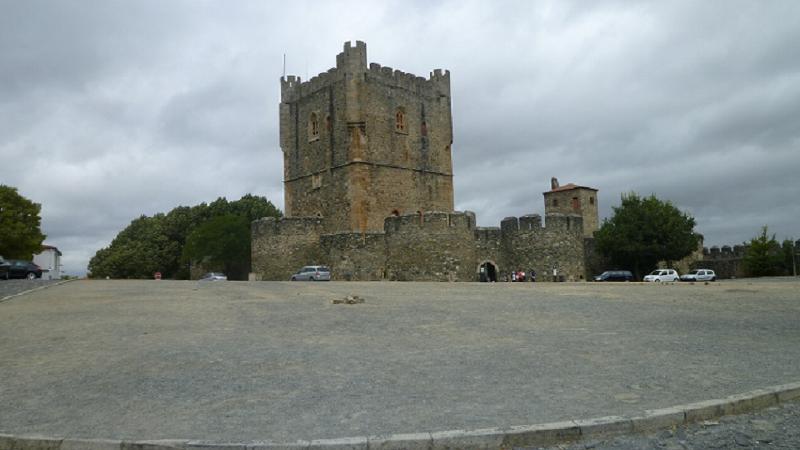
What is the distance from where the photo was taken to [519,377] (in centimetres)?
741

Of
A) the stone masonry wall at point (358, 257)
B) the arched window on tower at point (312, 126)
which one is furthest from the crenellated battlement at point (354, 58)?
the stone masonry wall at point (358, 257)

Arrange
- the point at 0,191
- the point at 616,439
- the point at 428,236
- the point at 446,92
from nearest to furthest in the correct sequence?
1. the point at 616,439
2. the point at 428,236
3. the point at 446,92
4. the point at 0,191

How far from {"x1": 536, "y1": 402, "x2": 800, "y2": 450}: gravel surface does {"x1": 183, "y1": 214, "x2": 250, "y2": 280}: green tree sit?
139ft

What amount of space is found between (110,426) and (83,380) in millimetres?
2079

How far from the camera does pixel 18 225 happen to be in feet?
154

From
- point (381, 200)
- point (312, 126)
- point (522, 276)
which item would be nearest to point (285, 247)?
point (381, 200)

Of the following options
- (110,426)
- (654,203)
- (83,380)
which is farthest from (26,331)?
(654,203)

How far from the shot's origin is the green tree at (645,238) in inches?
1635

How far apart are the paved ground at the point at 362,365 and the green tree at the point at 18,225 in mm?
36915

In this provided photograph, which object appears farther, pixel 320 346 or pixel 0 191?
pixel 0 191

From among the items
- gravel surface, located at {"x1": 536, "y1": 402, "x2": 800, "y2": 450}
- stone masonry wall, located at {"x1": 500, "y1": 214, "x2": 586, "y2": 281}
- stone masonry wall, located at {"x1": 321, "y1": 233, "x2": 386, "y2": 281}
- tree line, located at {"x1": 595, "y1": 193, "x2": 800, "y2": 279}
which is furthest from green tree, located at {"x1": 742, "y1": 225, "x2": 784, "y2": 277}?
gravel surface, located at {"x1": 536, "y1": 402, "x2": 800, "y2": 450}

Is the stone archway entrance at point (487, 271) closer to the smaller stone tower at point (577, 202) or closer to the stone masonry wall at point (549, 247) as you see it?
the stone masonry wall at point (549, 247)

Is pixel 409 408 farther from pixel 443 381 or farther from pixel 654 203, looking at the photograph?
pixel 654 203

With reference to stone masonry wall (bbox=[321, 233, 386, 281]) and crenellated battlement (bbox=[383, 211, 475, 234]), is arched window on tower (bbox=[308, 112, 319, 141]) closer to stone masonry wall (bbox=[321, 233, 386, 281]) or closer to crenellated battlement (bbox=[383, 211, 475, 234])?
stone masonry wall (bbox=[321, 233, 386, 281])
